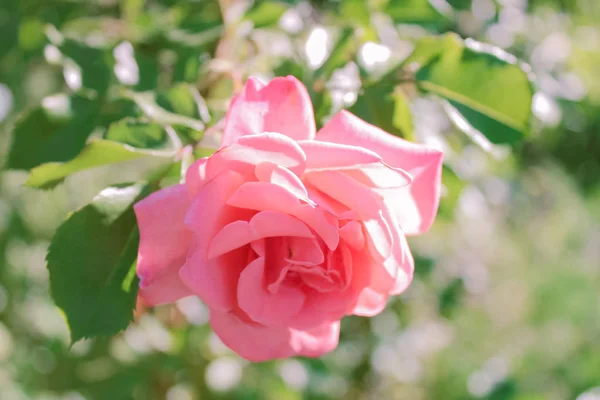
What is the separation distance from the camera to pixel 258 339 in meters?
0.46

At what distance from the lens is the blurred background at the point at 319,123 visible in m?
0.73

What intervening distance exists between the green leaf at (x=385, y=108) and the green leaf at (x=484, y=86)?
0.10 ft

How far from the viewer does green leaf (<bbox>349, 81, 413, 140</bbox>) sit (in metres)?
0.58

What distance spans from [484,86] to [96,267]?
0.41 m

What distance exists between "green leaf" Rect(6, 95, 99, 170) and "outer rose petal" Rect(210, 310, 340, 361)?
11.3 inches

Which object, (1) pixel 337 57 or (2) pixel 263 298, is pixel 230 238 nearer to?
(2) pixel 263 298

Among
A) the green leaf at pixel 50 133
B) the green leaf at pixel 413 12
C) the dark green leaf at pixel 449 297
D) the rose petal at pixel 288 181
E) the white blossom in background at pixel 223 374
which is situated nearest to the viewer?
the rose petal at pixel 288 181

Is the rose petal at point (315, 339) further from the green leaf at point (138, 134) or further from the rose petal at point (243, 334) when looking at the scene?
the green leaf at point (138, 134)

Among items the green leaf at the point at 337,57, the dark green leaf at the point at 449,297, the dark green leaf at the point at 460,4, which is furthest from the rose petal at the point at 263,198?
the dark green leaf at the point at 449,297

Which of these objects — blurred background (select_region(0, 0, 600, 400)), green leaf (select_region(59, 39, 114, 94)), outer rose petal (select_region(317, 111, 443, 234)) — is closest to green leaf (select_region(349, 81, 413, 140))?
blurred background (select_region(0, 0, 600, 400))

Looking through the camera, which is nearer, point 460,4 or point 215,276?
point 215,276

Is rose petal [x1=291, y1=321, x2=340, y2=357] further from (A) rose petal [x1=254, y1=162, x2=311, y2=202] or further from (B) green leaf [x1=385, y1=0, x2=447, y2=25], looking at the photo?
(B) green leaf [x1=385, y1=0, x2=447, y2=25]

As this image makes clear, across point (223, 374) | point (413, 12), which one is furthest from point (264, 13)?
point (223, 374)

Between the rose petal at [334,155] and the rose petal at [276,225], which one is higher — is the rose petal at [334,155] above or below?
above
